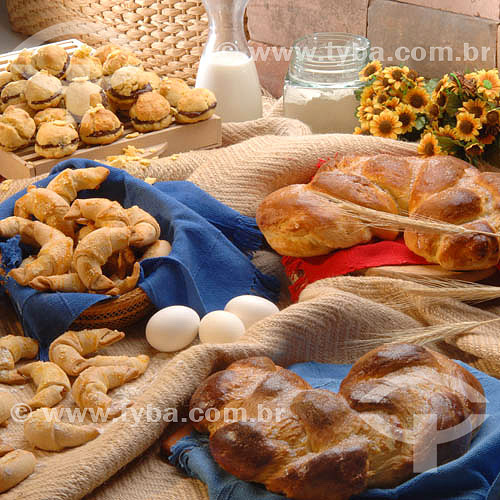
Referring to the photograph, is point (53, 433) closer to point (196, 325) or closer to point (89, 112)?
point (196, 325)

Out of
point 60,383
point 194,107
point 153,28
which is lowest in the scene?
point 60,383

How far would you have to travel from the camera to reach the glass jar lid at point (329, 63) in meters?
1.67

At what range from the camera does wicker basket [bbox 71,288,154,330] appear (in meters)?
1.06

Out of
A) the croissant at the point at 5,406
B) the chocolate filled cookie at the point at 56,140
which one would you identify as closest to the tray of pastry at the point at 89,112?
the chocolate filled cookie at the point at 56,140

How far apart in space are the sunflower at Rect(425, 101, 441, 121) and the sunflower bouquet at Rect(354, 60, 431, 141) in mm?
63

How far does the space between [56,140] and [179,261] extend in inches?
18.9

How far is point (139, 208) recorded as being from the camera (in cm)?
125

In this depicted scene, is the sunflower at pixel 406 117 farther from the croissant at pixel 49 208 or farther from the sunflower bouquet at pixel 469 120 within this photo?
the croissant at pixel 49 208

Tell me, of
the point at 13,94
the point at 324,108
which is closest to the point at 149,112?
the point at 13,94

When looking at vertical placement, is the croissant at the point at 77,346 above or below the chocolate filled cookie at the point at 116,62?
below

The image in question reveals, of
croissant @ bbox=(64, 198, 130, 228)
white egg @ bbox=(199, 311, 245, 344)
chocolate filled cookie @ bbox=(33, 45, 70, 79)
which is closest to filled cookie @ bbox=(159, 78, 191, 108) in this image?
chocolate filled cookie @ bbox=(33, 45, 70, 79)

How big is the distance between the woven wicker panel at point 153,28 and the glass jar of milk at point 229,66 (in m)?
0.22

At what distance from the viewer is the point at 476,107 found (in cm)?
137

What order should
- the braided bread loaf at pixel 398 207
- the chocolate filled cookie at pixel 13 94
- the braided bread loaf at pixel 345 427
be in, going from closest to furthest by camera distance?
1. the braided bread loaf at pixel 345 427
2. the braided bread loaf at pixel 398 207
3. the chocolate filled cookie at pixel 13 94
